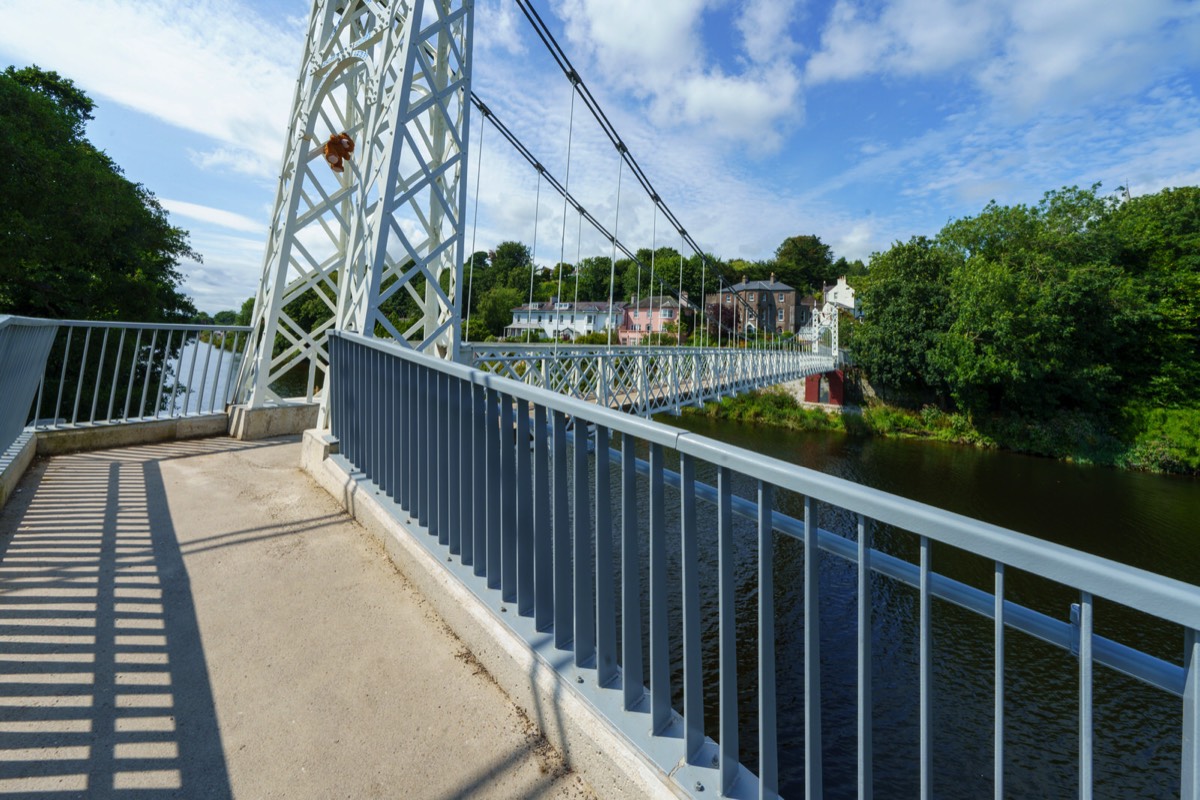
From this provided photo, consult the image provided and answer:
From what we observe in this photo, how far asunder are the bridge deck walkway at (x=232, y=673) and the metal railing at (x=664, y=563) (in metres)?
0.25

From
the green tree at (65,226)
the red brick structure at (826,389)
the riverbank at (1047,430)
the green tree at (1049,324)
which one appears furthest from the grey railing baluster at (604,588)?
the red brick structure at (826,389)

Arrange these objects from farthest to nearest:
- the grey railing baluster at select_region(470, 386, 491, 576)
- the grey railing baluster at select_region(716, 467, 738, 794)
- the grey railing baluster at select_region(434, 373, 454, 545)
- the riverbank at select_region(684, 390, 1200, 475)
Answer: the riverbank at select_region(684, 390, 1200, 475), the grey railing baluster at select_region(434, 373, 454, 545), the grey railing baluster at select_region(470, 386, 491, 576), the grey railing baluster at select_region(716, 467, 738, 794)

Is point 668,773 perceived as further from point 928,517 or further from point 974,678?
point 974,678

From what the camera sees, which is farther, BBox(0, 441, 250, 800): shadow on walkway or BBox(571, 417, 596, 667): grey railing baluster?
BBox(571, 417, 596, 667): grey railing baluster

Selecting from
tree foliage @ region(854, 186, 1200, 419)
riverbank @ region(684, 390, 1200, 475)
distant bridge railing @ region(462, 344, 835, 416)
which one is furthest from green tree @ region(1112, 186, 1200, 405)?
distant bridge railing @ region(462, 344, 835, 416)

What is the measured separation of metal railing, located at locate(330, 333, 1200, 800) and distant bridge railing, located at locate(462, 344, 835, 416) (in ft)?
10.7

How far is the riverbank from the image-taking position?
17234mm

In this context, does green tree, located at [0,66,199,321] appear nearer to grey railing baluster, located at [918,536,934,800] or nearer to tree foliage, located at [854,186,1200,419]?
grey railing baluster, located at [918,536,934,800]

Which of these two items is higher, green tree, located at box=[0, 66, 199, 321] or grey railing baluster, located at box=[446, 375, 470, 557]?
green tree, located at box=[0, 66, 199, 321]

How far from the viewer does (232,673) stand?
1.55 metres

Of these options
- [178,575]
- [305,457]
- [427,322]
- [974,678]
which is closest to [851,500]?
[178,575]

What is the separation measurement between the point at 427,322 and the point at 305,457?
1840 millimetres

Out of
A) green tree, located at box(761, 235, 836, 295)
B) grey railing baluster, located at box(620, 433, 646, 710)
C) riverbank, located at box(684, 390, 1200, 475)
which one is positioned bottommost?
riverbank, located at box(684, 390, 1200, 475)

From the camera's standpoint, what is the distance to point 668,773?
1102 millimetres
